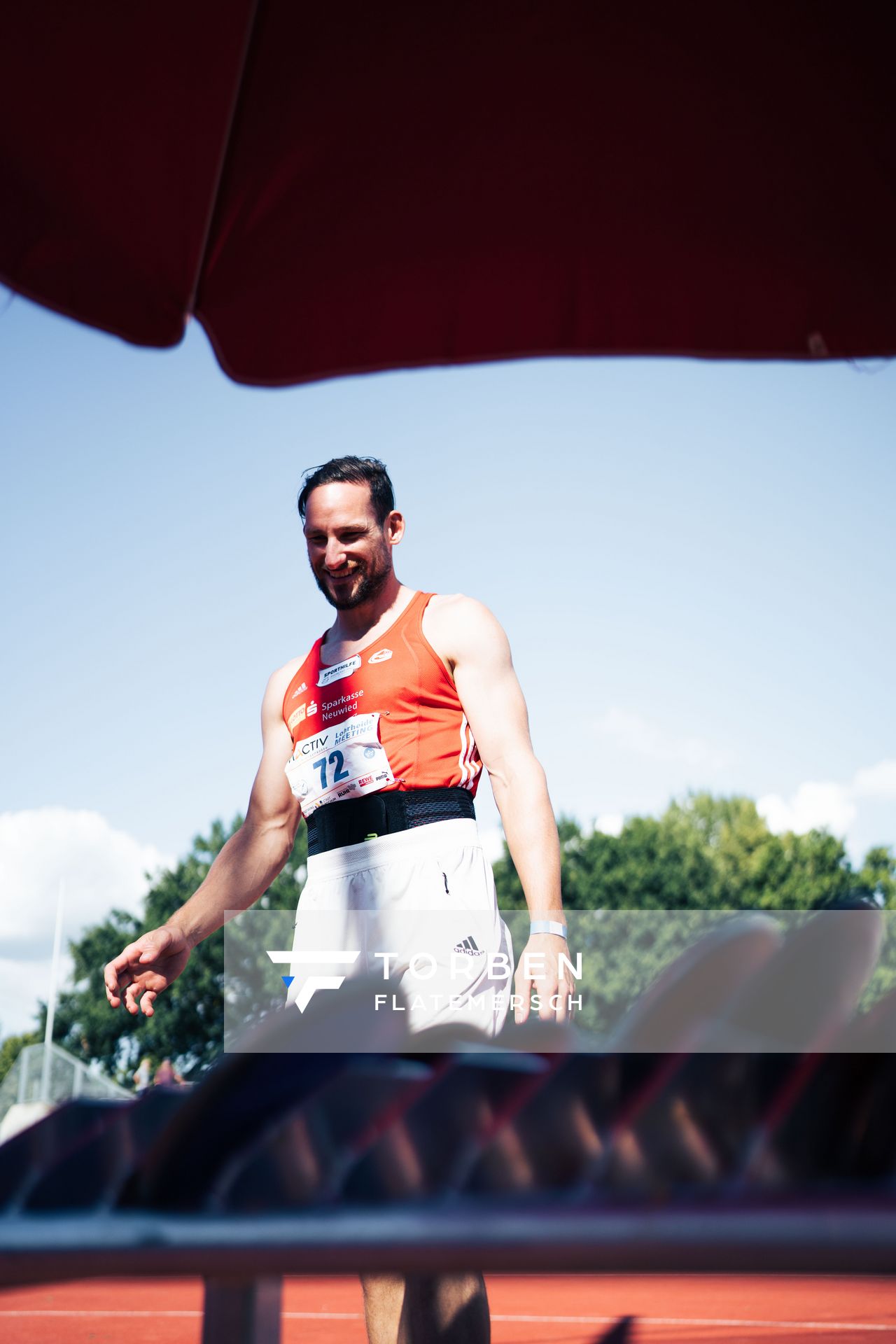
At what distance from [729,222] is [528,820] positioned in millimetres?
1298

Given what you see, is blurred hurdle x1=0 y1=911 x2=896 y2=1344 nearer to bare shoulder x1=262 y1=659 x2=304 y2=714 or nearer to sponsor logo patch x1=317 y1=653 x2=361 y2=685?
sponsor logo patch x1=317 y1=653 x2=361 y2=685

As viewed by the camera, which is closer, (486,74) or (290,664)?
(486,74)

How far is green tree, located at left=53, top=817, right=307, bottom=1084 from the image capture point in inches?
1533

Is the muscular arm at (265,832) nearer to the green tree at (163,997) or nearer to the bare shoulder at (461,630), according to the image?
the bare shoulder at (461,630)

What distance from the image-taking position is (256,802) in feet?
9.62

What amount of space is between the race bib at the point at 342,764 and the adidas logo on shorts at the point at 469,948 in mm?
395

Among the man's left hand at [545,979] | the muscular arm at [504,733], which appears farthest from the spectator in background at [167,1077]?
the muscular arm at [504,733]

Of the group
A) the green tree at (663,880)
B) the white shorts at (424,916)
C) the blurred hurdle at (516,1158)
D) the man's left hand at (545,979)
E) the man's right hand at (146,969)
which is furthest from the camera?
the green tree at (663,880)

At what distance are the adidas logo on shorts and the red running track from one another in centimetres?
271

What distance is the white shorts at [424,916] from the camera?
2295 mm

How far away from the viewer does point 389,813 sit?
246cm

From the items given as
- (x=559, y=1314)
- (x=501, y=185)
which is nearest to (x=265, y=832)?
(x=501, y=185)

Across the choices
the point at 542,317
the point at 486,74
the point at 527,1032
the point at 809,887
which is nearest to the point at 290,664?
the point at 542,317

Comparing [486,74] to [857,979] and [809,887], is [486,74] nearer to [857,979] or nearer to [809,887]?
[857,979]
